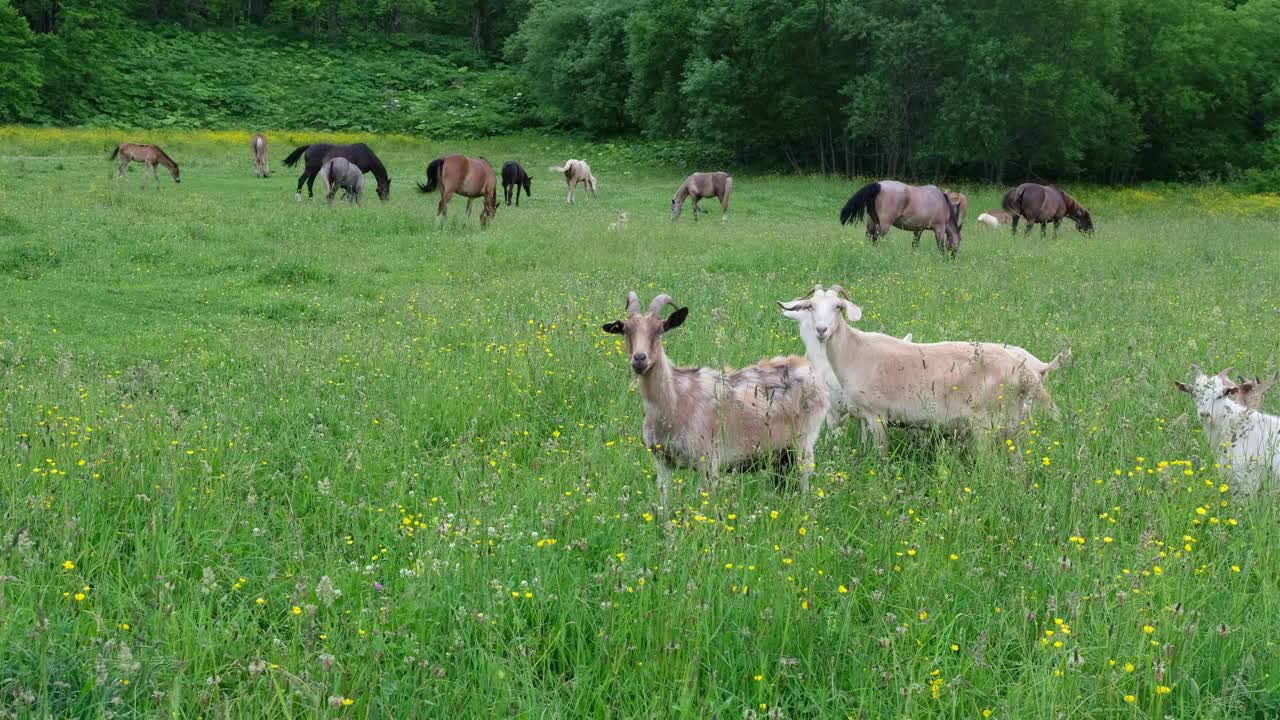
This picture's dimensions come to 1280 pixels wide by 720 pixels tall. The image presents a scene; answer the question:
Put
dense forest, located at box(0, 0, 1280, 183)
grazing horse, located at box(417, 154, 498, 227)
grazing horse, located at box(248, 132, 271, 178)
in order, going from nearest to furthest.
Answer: grazing horse, located at box(417, 154, 498, 227) < grazing horse, located at box(248, 132, 271, 178) < dense forest, located at box(0, 0, 1280, 183)

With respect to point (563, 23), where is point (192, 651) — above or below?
below

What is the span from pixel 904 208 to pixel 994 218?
1172 cm

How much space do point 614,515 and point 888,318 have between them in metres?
6.61

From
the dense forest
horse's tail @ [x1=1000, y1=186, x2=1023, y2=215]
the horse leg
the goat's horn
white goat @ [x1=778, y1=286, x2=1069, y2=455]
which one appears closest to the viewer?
the goat's horn

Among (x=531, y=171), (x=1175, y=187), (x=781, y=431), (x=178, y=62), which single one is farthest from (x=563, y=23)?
Answer: (x=781, y=431)

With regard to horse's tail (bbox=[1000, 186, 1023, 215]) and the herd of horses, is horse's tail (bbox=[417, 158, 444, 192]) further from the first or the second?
horse's tail (bbox=[1000, 186, 1023, 215])

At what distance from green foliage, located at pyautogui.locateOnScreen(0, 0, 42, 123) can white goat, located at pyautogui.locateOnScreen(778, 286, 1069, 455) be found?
5638 centimetres

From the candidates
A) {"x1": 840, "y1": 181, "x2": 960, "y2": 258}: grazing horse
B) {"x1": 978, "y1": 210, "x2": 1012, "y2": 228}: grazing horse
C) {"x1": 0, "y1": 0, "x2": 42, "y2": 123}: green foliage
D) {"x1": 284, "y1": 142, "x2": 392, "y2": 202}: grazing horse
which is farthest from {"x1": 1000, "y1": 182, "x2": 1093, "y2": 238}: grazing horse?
{"x1": 0, "y1": 0, "x2": 42, "y2": 123}: green foliage

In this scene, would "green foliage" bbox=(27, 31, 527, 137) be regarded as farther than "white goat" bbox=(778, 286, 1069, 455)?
Yes

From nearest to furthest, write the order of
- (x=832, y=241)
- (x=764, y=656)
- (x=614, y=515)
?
1. (x=764, y=656)
2. (x=614, y=515)
3. (x=832, y=241)

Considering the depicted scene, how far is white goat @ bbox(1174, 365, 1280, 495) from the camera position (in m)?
5.11

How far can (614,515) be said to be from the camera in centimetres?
464

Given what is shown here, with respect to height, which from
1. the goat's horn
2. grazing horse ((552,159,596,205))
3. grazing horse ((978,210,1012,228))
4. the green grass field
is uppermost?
grazing horse ((552,159,596,205))

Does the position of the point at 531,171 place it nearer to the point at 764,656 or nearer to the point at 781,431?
the point at 781,431
